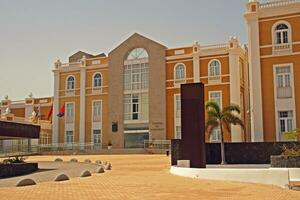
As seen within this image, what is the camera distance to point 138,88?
46.2m

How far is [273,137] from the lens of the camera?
31.2 metres

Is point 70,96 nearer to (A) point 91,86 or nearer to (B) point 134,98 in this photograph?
(A) point 91,86

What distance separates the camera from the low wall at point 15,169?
1688 cm

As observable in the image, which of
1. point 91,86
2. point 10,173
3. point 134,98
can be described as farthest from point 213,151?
point 91,86

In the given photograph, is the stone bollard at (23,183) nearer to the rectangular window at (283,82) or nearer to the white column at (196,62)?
the rectangular window at (283,82)

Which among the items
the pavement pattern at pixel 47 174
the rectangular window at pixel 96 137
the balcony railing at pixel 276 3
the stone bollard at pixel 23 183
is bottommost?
the pavement pattern at pixel 47 174

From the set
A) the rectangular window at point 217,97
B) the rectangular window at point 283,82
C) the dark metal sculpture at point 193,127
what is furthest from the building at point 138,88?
the dark metal sculpture at point 193,127

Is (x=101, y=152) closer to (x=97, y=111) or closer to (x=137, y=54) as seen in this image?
(x=97, y=111)

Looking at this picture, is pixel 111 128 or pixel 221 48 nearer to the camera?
pixel 221 48

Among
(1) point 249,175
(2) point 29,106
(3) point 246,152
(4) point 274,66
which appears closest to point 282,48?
(4) point 274,66

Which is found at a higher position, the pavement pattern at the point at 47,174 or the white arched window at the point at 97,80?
the white arched window at the point at 97,80

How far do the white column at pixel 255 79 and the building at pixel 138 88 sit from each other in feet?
24.1

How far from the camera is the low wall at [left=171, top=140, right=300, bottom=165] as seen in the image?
22.7 metres

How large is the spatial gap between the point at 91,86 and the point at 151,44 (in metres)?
9.53
